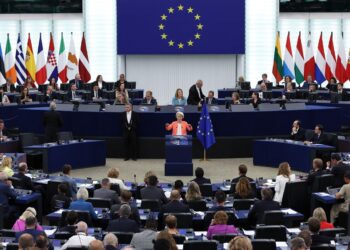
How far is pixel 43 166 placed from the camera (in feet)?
84.9

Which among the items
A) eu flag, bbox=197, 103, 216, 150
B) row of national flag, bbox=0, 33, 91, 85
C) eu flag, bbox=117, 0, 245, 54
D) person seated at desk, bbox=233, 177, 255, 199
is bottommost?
person seated at desk, bbox=233, 177, 255, 199

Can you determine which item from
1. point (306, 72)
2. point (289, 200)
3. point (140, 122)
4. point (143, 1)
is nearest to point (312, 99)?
point (306, 72)

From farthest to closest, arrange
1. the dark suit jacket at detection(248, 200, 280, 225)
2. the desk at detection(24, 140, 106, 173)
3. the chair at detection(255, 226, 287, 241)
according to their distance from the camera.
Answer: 1. the desk at detection(24, 140, 106, 173)
2. the dark suit jacket at detection(248, 200, 280, 225)
3. the chair at detection(255, 226, 287, 241)

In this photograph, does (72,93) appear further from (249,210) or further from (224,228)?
(224,228)

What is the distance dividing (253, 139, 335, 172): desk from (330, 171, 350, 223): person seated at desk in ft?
23.0

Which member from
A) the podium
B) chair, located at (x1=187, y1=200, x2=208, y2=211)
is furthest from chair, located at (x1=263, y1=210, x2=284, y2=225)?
the podium

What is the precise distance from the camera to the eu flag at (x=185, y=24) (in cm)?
4125

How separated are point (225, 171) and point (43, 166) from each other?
5429 millimetres

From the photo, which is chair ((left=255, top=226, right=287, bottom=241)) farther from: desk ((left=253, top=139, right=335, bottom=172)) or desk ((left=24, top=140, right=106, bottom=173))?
desk ((left=24, top=140, right=106, bottom=173))

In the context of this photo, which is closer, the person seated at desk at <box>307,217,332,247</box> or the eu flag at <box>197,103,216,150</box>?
the person seated at desk at <box>307,217,332,247</box>

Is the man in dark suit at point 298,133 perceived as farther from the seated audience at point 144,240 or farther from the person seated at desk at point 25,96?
the seated audience at point 144,240

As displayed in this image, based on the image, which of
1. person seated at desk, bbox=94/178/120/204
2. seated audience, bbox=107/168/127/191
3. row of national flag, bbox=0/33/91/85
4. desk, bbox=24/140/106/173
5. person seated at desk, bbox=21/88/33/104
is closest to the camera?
person seated at desk, bbox=94/178/120/204

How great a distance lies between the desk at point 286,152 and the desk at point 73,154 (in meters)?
4.89

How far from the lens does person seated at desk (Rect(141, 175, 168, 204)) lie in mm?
18391
